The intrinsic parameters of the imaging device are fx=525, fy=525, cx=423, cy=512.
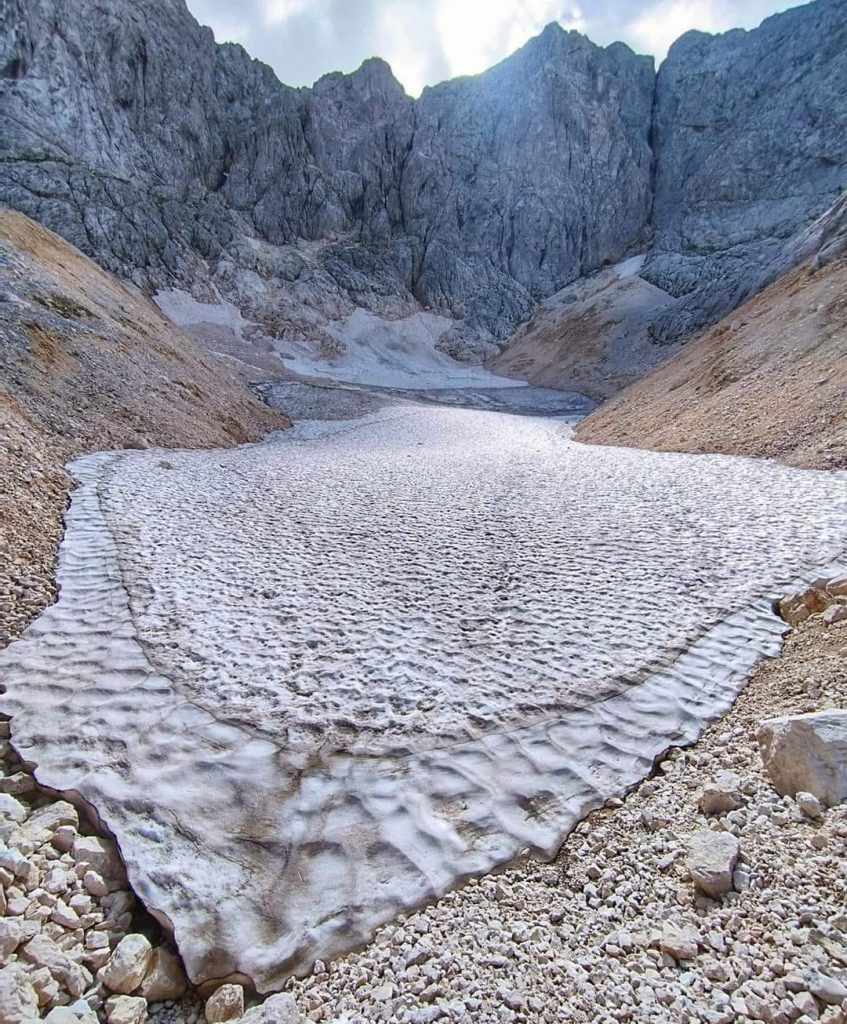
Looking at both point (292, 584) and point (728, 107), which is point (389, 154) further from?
point (292, 584)

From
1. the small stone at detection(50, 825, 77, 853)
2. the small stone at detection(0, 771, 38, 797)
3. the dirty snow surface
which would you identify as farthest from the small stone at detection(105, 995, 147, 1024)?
the small stone at detection(0, 771, 38, 797)

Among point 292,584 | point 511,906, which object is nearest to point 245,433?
point 292,584

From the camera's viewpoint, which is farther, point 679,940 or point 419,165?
point 419,165

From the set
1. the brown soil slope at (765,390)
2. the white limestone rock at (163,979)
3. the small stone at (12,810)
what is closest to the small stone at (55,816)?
the small stone at (12,810)

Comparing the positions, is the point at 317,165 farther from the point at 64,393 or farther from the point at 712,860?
the point at 712,860

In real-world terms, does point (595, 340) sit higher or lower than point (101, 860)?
higher

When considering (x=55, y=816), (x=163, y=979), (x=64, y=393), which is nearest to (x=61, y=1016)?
(x=163, y=979)
